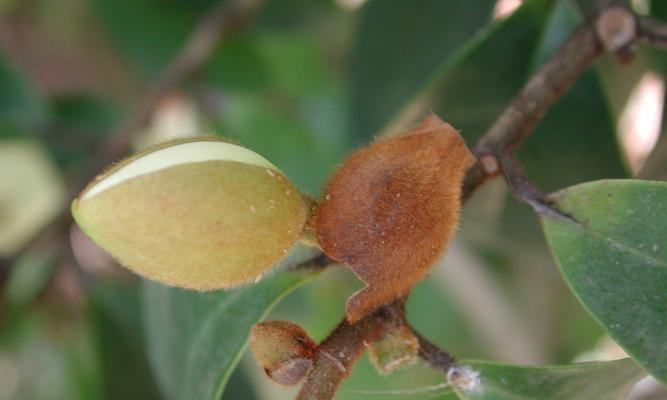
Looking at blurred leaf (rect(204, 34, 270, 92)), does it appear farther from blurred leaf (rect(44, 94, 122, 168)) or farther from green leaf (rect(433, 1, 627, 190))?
green leaf (rect(433, 1, 627, 190))

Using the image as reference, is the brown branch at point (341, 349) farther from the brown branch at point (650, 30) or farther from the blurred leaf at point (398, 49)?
the blurred leaf at point (398, 49)

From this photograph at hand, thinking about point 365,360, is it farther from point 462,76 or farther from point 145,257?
point 145,257

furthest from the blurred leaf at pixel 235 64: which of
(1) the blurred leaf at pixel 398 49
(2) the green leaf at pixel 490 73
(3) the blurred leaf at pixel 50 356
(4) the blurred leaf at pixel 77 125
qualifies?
(2) the green leaf at pixel 490 73

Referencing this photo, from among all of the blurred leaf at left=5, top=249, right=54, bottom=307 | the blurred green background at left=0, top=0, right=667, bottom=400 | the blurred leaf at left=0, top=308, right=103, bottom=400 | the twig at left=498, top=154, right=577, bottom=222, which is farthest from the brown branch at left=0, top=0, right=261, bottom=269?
the twig at left=498, top=154, right=577, bottom=222

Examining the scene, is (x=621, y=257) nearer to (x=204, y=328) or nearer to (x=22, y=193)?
(x=204, y=328)

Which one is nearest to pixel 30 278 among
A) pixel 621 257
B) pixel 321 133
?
pixel 321 133

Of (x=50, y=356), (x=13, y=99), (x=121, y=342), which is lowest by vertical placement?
(x=50, y=356)

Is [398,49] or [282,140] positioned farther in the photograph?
[282,140]
